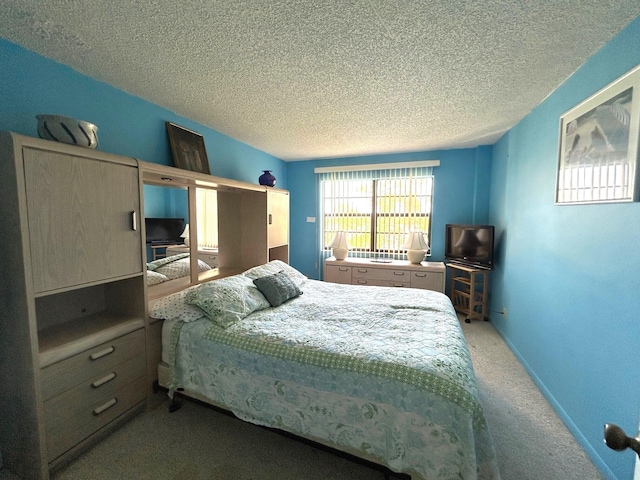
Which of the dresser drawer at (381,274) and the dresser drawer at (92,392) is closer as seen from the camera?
the dresser drawer at (92,392)

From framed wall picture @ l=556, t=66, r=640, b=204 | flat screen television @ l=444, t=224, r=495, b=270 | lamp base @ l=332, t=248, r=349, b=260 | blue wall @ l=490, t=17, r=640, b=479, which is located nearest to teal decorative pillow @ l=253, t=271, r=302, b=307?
lamp base @ l=332, t=248, r=349, b=260

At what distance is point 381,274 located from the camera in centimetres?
376

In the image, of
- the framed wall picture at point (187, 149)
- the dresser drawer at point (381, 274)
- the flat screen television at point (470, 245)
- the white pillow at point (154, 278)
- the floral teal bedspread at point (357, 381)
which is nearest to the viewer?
the floral teal bedspread at point (357, 381)

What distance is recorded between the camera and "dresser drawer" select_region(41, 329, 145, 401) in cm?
134

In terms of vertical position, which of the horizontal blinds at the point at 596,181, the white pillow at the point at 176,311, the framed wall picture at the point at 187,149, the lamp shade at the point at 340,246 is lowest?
the white pillow at the point at 176,311

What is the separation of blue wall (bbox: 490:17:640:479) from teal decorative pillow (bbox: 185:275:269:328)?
214cm

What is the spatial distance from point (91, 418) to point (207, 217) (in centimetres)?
173

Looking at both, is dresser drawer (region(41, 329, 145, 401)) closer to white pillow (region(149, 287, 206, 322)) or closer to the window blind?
white pillow (region(149, 287, 206, 322))

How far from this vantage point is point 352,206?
172 inches

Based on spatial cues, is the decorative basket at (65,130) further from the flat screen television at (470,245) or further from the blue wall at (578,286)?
the flat screen television at (470,245)

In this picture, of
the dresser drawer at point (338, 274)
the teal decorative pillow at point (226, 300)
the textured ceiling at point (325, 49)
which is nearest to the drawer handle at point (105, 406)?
the teal decorative pillow at point (226, 300)

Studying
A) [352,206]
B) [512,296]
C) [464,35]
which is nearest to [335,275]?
[352,206]

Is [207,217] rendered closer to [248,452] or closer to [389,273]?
[248,452]

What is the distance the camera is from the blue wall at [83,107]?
4.85 feet
